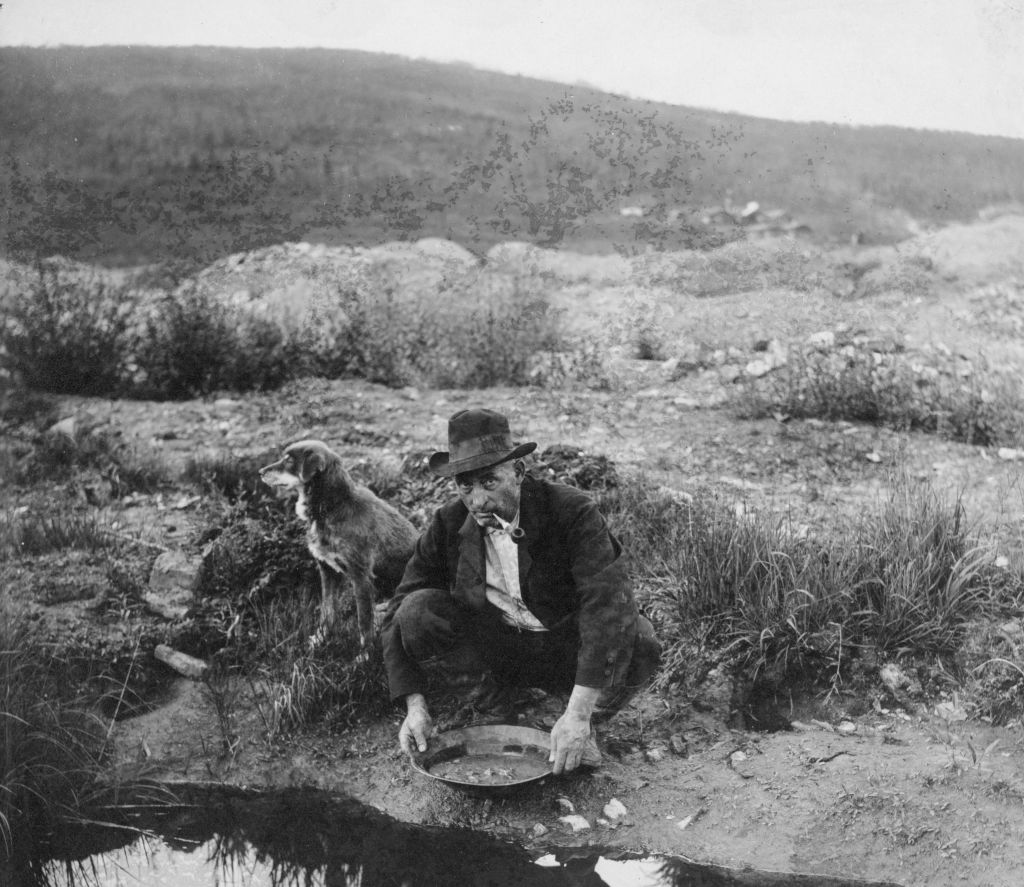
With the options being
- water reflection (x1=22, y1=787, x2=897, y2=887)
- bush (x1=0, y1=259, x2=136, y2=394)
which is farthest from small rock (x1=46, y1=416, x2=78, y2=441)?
water reflection (x1=22, y1=787, x2=897, y2=887)

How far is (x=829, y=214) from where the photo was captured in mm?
5395

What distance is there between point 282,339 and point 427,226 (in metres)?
1.09

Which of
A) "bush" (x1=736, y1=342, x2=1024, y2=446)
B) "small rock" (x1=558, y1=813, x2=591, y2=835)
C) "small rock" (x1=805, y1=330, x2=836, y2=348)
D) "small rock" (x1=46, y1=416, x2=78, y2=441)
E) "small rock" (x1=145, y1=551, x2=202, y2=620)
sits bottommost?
"small rock" (x1=558, y1=813, x2=591, y2=835)

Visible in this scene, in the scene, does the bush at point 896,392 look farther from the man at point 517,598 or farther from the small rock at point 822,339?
the man at point 517,598

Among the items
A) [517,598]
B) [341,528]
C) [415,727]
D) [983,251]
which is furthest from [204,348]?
[983,251]

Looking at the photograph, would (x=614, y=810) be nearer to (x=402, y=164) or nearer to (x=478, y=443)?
(x=478, y=443)

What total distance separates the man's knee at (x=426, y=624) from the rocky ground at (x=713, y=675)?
21.1 inches

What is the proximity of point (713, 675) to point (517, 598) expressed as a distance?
106 centimetres

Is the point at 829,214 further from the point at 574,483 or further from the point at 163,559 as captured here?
the point at 163,559

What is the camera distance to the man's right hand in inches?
125

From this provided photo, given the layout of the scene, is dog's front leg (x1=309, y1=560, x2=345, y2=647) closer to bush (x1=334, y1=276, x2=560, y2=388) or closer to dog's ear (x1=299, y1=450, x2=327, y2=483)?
dog's ear (x1=299, y1=450, x2=327, y2=483)

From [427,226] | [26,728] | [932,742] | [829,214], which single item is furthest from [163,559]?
[829,214]

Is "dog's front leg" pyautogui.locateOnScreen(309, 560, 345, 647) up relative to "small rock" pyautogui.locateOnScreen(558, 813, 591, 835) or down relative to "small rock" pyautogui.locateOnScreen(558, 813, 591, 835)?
up

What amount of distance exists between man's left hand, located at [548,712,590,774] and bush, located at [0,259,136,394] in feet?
12.7
